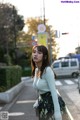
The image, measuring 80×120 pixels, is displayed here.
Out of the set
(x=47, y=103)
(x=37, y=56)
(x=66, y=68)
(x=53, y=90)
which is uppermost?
(x=37, y=56)

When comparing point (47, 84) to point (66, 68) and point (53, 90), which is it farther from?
point (66, 68)

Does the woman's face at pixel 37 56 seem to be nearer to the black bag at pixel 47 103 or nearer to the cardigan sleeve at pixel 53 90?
the cardigan sleeve at pixel 53 90

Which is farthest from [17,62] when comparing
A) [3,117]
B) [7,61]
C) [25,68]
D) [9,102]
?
[3,117]

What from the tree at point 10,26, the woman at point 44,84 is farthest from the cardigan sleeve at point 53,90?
the tree at point 10,26

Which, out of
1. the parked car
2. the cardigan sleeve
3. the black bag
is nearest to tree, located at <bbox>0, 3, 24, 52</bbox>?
the parked car

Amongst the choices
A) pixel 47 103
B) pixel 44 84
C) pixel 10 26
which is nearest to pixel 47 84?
pixel 44 84

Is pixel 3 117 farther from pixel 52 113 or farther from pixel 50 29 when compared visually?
pixel 50 29

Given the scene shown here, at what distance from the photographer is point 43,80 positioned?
5656 mm

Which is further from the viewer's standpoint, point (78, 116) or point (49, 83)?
point (78, 116)

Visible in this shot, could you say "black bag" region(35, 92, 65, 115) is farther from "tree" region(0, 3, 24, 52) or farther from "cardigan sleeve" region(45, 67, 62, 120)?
"tree" region(0, 3, 24, 52)

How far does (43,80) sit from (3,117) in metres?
0.87

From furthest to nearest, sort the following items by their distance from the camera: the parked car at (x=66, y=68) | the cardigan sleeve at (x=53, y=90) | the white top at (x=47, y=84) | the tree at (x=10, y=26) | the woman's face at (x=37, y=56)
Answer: the tree at (x=10, y=26), the parked car at (x=66, y=68), the woman's face at (x=37, y=56), the white top at (x=47, y=84), the cardigan sleeve at (x=53, y=90)

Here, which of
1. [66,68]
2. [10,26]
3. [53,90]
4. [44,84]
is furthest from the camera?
[10,26]

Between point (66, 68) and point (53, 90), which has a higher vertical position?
point (53, 90)
